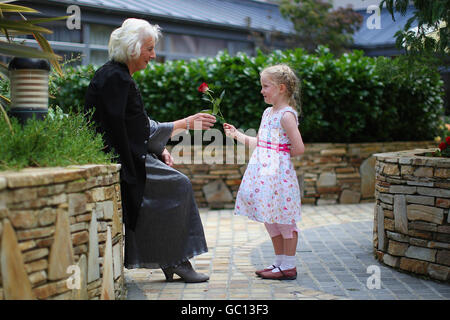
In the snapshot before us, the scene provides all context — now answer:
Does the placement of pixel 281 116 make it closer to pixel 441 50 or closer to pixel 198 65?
pixel 441 50

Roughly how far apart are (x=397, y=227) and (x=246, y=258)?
1401mm

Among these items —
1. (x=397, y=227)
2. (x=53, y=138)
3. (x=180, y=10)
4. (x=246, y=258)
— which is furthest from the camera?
(x=180, y=10)

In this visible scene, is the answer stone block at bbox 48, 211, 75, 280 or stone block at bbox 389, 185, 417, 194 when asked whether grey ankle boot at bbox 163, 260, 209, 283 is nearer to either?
stone block at bbox 48, 211, 75, 280

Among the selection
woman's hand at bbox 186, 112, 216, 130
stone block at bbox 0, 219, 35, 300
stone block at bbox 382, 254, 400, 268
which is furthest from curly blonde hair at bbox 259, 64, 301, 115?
stone block at bbox 0, 219, 35, 300

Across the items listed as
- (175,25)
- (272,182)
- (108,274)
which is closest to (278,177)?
(272,182)

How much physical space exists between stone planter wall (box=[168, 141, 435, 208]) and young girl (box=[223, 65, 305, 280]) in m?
3.49

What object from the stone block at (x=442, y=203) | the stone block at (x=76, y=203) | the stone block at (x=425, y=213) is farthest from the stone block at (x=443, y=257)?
the stone block at (x=76, y=203)

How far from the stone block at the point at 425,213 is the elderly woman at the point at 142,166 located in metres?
1.69

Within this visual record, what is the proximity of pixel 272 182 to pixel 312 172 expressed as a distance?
397cm

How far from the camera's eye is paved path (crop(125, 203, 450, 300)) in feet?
12.2

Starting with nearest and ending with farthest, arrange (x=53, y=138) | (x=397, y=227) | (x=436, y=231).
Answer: (x=53, y=138) < (x=436, y=231) < (x=397, y=227)

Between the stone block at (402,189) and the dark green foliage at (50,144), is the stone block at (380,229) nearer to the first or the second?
the stone block at (402,189)

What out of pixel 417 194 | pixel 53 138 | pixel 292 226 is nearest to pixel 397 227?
pixel 417 194

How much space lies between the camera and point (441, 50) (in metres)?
4.45
